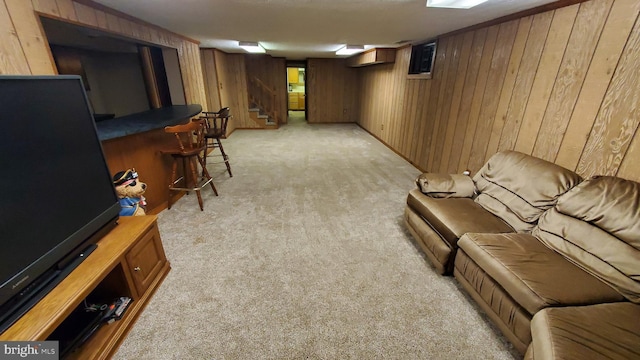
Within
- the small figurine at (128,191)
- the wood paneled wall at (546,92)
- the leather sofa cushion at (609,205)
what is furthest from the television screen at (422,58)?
the small figurine at (128,191)

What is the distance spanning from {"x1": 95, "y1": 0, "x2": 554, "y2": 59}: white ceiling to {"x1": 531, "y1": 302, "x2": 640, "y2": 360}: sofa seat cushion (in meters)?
2.18

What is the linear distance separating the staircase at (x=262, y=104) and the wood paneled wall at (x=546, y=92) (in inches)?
191

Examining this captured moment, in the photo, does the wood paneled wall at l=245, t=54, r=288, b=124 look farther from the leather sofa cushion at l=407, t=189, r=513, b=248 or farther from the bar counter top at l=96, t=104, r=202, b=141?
the leather sofa cushion at l=407, t=189, r=513, b=248

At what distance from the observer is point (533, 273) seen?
1372mm

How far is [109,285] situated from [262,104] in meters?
7.09

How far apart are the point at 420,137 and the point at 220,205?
11.0 feet

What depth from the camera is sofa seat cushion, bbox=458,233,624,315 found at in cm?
126

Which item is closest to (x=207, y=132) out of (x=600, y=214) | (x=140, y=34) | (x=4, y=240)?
(x=140, y=34)

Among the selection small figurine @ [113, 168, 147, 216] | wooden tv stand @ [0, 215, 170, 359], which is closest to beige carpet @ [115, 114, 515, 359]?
wooden tv stand @ [0, 215, 170, 359]

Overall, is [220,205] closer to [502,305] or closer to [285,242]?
[285,242]

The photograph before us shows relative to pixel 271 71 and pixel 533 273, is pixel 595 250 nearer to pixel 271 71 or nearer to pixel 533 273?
pixel 533 273

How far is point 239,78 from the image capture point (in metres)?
7.07

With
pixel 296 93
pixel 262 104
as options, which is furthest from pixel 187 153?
pixel 296 93

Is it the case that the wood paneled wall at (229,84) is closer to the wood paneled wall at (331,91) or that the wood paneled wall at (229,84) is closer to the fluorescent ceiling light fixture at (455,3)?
the wood paneled wall at (331,91)
